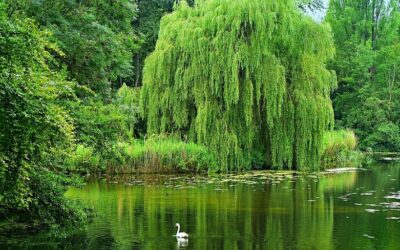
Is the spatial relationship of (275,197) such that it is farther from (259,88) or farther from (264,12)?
(264,12)

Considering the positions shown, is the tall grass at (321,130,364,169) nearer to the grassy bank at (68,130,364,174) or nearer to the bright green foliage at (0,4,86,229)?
the grassy bank at (68,130,364,174)

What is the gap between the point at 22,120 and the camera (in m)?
A: 8.62

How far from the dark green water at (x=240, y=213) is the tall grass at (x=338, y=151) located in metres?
6.18

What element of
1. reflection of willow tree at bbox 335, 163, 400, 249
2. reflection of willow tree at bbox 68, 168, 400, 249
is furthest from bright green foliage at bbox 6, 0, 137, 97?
reflection of willow tree at bbox 335, 163, 400, 249

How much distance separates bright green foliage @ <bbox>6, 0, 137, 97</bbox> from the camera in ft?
46.1

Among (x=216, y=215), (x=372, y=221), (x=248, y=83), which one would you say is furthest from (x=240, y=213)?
(x=248, y=83)

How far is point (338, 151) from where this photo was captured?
104 feet

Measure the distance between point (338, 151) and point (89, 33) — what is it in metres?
19.9

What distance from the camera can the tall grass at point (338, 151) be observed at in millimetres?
29672

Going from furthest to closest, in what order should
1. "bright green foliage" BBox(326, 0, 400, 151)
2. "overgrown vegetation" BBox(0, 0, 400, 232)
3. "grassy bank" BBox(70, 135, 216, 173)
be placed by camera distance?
"bright green foliage" BBox(326, 0, 400, 151) < "grassy bank" BBox(70, 135, 216, 173) < "overgrown vegetation" BBox(0, 0, 400, 232)

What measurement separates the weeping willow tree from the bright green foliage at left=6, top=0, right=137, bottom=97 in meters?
8.64

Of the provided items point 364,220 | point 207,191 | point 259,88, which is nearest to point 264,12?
point 259,88

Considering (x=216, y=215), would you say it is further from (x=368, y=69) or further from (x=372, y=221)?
(x=368, y=69)

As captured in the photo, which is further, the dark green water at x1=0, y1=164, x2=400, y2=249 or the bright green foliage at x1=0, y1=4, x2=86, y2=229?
the dark green water at x1=0, y1=164, x2=400, y2=249
